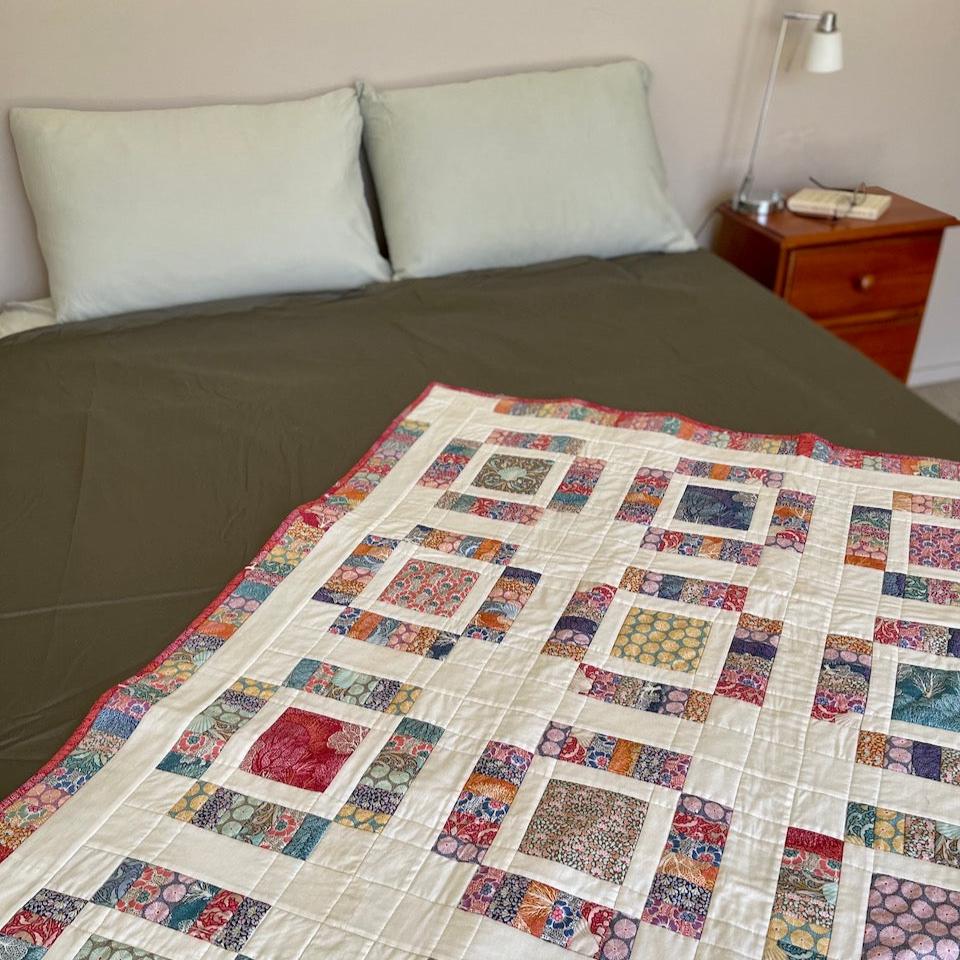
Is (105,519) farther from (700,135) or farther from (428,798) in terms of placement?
(700,135)

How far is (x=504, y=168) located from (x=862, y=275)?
37.5 inches

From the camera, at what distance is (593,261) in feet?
7.39

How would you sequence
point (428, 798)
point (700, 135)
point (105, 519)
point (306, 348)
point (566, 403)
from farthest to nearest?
point (700, 135) < point (306, 348) < point (566, 403) < point (105, 519) < point (428, 798)

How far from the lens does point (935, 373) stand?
3.16 metres

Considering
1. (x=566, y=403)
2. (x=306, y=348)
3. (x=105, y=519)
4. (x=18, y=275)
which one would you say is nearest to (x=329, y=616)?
(x=105, y=519)

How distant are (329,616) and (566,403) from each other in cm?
62

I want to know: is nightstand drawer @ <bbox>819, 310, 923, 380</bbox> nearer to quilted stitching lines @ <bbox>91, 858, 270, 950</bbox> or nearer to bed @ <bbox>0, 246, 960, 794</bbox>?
bed @ <bbox>0, 246, 960, 794</bbox>

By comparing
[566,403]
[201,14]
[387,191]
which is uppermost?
[201,14]

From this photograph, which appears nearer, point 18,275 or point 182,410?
point 182,410

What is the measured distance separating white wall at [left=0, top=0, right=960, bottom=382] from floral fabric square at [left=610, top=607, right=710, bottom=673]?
1604 mm

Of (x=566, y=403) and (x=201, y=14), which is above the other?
(x=201, y=14)

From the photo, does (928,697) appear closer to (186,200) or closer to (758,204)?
(186,200)

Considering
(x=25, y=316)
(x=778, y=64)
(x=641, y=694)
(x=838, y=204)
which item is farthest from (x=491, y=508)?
(x=778, y=64)

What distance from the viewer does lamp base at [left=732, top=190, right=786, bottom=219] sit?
253 centimetres
